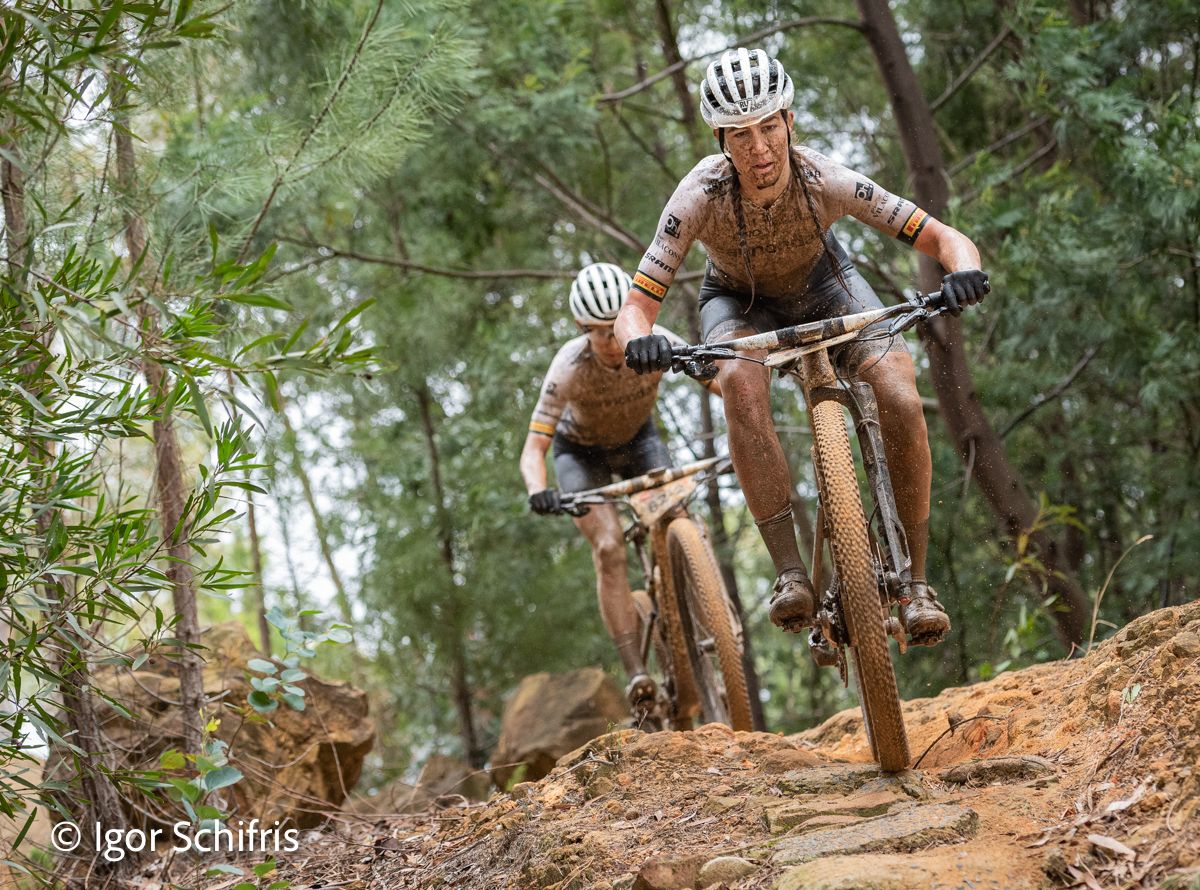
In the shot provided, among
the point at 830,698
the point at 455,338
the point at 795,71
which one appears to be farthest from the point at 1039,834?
the point at 830,698

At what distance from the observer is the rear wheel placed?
384 cm

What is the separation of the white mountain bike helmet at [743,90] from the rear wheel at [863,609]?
49.4 inches

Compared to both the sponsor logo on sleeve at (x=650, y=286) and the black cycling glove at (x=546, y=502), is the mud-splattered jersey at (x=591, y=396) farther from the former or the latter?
the sponsor logo on sleeve at (x=650, y=286)

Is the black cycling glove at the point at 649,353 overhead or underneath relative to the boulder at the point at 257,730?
overhead

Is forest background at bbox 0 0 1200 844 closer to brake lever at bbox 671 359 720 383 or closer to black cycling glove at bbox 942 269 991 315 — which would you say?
brake lever at bbox 671 359 720 383

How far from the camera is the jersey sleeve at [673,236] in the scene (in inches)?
177

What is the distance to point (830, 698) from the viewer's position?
47.6 ft

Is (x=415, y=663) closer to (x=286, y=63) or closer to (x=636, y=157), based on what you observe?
(x=636, y=157)

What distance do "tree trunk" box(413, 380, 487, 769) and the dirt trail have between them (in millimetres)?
6038

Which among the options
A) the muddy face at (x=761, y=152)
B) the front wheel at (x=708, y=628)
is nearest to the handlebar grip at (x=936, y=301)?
the muddy face at (x=761, y=152)

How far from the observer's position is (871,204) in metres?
4.45

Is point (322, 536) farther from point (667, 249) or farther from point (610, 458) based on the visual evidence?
point (667, 249)

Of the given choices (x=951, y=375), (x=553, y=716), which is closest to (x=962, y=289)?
(x=951, y=375)

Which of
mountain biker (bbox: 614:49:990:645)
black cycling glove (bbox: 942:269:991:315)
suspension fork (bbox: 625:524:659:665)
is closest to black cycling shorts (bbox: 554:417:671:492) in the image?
suspension fork (bbox: 625:524:659:665)
